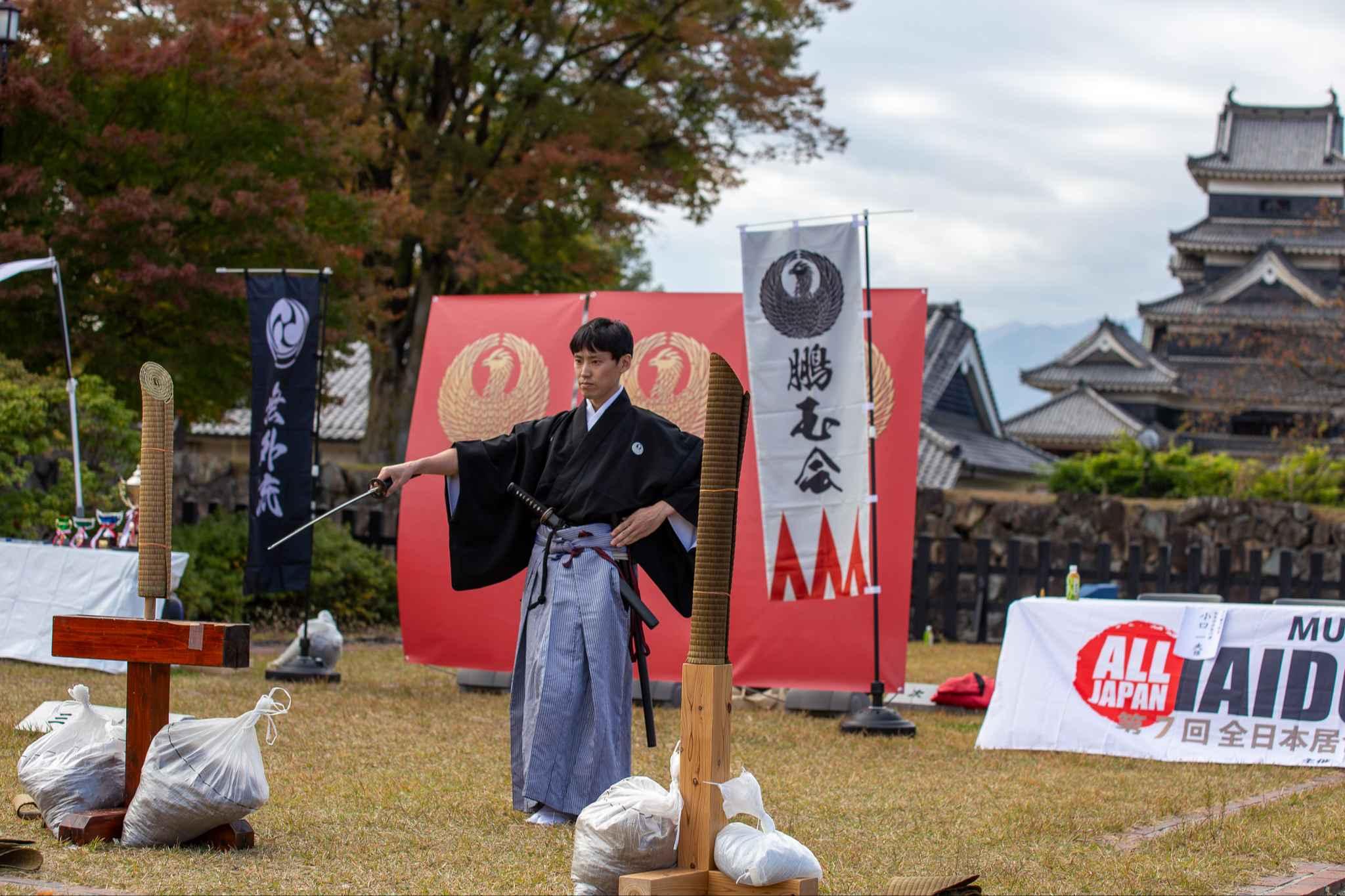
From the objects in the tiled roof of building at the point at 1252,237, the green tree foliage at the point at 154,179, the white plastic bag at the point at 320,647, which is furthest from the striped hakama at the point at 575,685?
the tiled roof of building at the point at 1252,237

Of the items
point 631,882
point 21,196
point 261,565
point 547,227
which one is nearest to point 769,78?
Answer: point 547,227

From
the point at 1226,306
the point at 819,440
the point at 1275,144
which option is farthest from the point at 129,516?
the point at 1275,144

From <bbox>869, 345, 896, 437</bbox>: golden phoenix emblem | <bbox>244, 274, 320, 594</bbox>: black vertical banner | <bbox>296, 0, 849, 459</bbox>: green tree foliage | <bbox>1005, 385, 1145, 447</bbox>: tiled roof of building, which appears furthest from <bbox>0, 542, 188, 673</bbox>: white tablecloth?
<bbox>1005, 385, 1145, 447</bbox>: tiled roof of building

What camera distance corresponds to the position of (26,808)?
185 inches

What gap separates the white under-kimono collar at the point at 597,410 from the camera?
5238 mm

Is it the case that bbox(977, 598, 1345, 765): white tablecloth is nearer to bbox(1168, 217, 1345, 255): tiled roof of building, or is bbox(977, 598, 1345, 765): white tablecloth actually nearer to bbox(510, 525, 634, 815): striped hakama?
bbox(510, 525, 634, 815): striped hakama

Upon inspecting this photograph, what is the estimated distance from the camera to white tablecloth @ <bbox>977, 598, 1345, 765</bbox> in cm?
724

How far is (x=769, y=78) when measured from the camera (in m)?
20.0

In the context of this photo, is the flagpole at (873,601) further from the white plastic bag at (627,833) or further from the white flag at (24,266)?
the white flag at (24,266)

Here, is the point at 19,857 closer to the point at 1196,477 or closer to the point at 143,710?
the point at 143,710

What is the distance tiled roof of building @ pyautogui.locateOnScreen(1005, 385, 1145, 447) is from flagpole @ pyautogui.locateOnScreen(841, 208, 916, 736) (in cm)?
2573

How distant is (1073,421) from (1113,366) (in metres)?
1.93

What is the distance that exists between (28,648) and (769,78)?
13.6 meters

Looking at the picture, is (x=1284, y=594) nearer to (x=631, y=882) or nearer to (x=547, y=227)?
(x=547, y=227)
